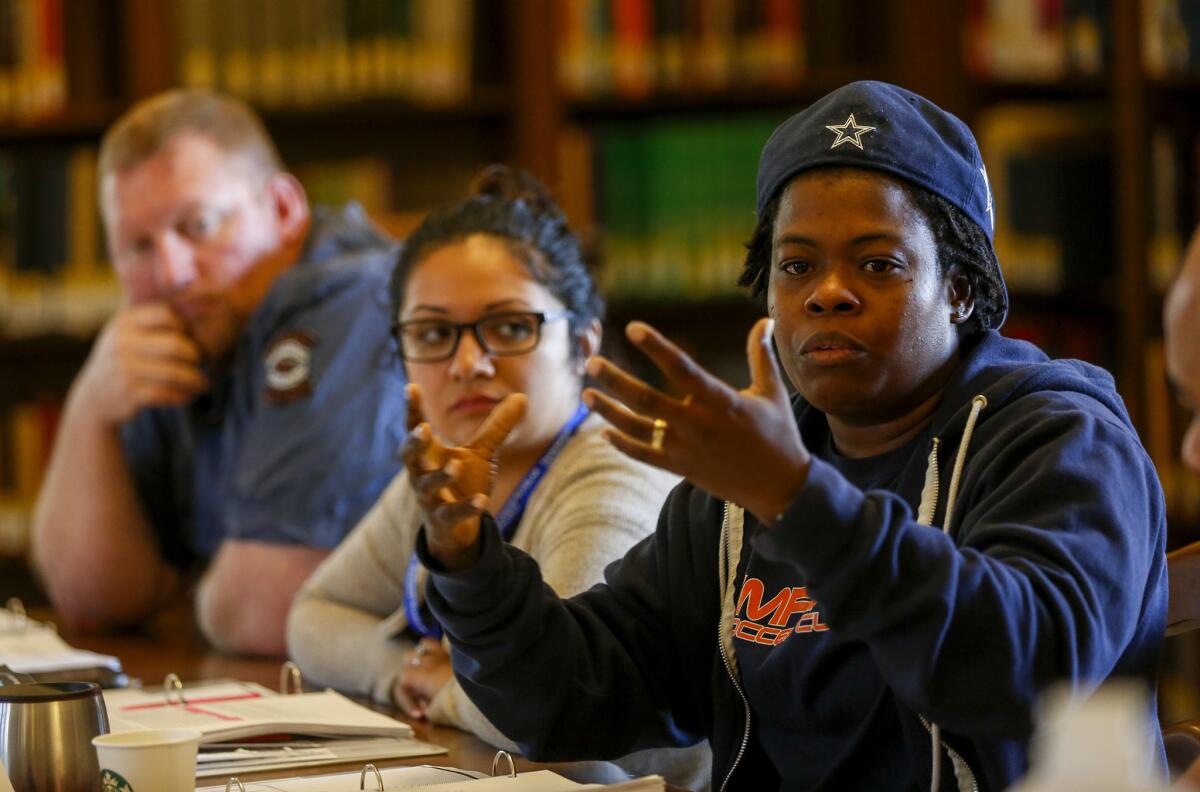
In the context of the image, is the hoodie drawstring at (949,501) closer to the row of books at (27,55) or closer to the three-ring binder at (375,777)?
the three-ring binder at (375,777)

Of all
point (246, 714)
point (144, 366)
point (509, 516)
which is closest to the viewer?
point (246, 714)

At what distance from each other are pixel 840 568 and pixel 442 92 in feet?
8.69

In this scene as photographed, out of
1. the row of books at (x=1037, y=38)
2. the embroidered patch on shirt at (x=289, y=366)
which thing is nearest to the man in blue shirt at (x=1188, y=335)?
the embroidered patch on shirt at (x=289, y=366)

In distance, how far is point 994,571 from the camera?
1.08 m

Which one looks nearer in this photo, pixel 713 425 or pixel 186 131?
pixel 713 425

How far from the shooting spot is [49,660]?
2.01m

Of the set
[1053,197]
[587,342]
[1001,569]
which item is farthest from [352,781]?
[1053,197]

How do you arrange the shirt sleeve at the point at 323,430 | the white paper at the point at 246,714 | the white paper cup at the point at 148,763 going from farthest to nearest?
the shirt sleeve at the point at 323,430, the white paper at the point at 246,714, the white paper cup at the point at 148,763

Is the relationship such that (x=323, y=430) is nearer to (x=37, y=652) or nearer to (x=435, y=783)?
(x=37, y=652)

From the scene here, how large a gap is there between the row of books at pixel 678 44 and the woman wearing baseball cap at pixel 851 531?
2.06m

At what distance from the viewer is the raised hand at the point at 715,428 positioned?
104cm

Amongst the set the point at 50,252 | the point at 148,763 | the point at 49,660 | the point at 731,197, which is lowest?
the point at 49,660

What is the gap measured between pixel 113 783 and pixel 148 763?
0.04 metres

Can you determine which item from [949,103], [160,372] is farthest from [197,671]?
[949,103]
